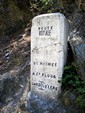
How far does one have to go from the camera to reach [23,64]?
273 inches

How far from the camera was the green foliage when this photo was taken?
4.64 metres

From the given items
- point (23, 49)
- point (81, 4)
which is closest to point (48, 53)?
point (81, 4)

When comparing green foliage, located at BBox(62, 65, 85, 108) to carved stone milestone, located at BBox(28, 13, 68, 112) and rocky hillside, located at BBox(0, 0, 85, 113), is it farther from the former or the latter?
carved stone milestone, located at BBox(28, 13, 68, 112)

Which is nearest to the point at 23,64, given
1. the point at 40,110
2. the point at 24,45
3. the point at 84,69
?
the point at 24,45

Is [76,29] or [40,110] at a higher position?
[76,29]

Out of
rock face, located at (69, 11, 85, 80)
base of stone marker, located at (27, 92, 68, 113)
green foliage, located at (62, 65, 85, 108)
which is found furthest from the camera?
base of stone marker, located at (27, 92, 68, 113)

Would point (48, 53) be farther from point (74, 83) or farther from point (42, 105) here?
point (42, 105)

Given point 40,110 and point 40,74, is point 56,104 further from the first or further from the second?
point 40,74

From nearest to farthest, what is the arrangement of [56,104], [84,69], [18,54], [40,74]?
[84,69], [56,104], [40,74], [18,54]

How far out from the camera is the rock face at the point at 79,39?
480 cm

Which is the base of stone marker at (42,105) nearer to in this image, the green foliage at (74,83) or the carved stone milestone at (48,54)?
the carved stone milestone at (48,54)

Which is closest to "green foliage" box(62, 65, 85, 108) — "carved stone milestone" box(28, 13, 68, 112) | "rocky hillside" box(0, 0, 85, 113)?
"rocky hillside" box(0, 0, 85, 113)

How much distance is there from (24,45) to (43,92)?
9.98 feet

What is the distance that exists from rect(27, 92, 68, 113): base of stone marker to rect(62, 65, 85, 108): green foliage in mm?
394
